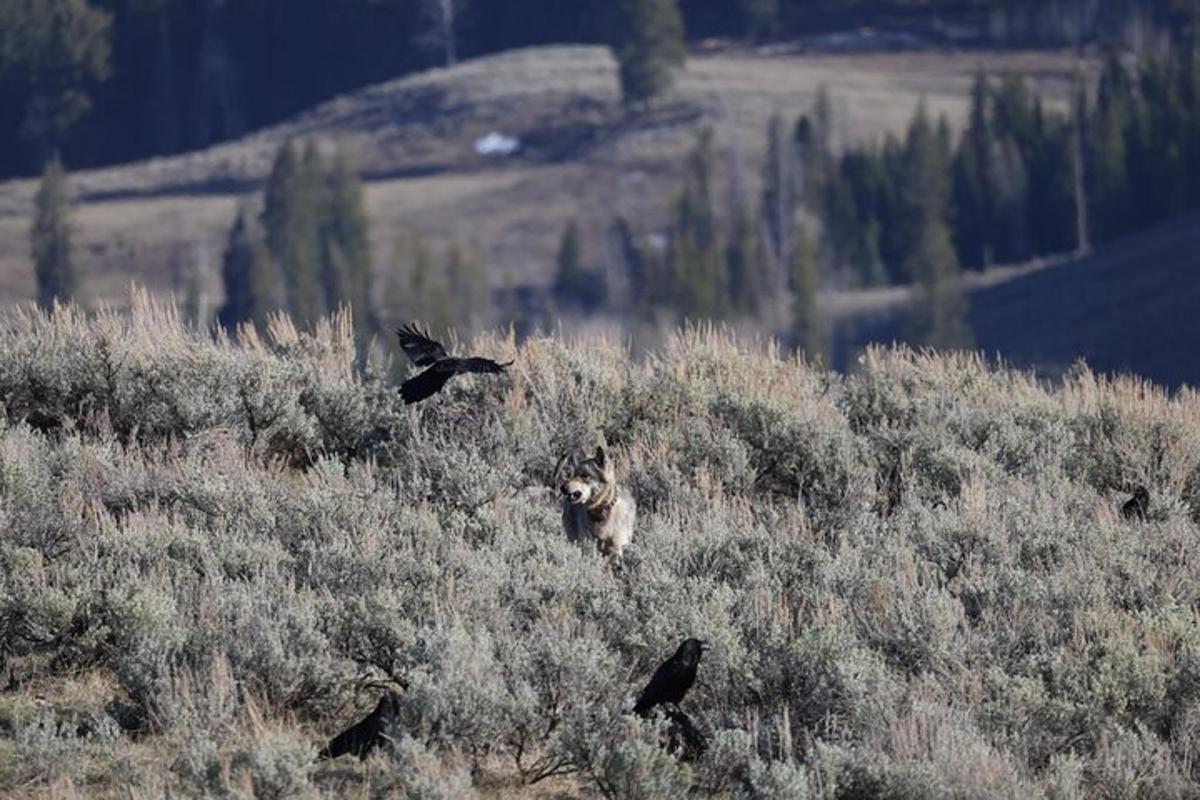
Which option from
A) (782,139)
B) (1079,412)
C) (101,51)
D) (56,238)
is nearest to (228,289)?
(56,238)

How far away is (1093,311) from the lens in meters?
72.4

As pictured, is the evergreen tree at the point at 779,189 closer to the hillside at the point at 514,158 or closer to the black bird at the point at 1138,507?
the hillside at the point at 514,158

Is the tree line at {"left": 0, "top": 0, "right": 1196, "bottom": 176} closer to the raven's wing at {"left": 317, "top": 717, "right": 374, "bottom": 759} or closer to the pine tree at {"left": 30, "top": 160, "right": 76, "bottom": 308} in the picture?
the pine tree at {"left": 30, "top": 160, "right": 76, "bottom": 308}

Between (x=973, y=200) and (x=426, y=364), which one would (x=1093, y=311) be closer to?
(x=973, y=200)

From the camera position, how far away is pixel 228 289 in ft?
294

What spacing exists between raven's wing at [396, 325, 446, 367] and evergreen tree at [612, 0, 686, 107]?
96324mm

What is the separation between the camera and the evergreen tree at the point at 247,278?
8488 cm

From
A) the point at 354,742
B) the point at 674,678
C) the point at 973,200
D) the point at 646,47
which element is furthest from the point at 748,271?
the point at 354,742

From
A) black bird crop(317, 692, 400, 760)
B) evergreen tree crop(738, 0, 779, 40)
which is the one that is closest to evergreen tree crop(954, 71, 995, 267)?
evergreen tree crop(738, 0, 779, 40)

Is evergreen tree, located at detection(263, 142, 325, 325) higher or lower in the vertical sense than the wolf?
lower

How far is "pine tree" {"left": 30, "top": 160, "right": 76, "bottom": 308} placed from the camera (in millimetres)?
85438

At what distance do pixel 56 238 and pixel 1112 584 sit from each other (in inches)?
3216

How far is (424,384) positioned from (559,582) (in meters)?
2.40

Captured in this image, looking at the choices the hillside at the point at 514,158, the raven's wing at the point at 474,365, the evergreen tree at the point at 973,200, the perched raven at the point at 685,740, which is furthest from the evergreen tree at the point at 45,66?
the perched raven at the point at 685,740
